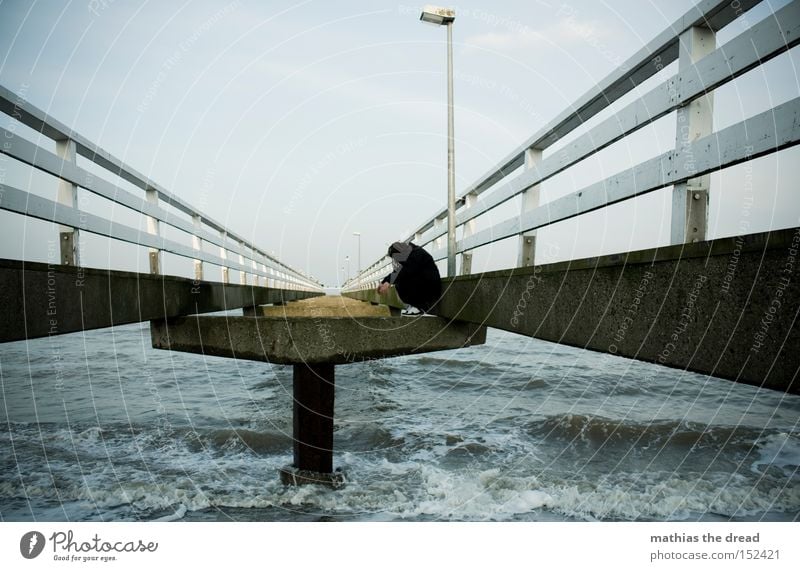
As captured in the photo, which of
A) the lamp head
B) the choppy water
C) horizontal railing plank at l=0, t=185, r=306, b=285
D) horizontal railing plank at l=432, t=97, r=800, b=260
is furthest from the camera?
the lamp head

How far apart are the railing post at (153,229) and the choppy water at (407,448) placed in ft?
9.15

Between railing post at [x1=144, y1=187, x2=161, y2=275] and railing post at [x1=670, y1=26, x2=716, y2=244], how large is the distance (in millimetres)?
5643

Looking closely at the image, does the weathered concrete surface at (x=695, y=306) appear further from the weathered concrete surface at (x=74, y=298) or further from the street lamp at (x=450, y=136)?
the street lamp at (x=450, y=136)

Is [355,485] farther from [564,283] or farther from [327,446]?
[564,283]

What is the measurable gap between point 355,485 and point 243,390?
804cm

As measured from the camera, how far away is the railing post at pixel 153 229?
625 centimetres

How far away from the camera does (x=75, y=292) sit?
2889 millimetres

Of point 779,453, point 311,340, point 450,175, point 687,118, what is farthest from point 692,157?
point 779,453

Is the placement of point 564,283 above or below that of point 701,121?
below

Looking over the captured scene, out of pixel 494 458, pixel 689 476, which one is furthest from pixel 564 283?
pixel 689 476

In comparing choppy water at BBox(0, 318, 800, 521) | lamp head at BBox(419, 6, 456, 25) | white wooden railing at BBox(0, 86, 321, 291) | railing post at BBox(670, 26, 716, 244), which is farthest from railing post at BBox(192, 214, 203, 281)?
railing post at BBox(670, 26, 716, 244)

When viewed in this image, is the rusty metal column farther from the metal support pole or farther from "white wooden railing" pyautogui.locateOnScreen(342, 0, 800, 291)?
"white wooden railing" pyautogui.locateOnScreen(342, 0, 800, 291)

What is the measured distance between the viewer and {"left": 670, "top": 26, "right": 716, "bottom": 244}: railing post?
248 cm

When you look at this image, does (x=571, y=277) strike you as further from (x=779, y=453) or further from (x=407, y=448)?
(x=779, y=453)
